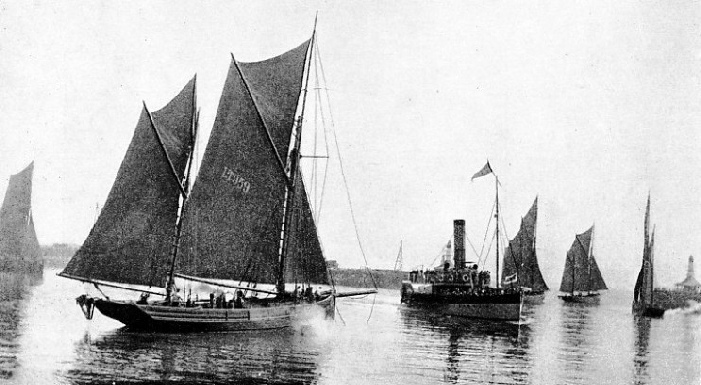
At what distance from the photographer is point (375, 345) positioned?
3122 cm

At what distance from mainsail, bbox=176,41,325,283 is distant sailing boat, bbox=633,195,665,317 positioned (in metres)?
28.6

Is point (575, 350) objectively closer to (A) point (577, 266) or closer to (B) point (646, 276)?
(B) point (646, 276)

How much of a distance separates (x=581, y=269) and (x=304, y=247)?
238ft

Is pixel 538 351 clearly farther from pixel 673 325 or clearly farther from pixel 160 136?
pixel 673 325

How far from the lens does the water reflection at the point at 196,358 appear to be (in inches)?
801

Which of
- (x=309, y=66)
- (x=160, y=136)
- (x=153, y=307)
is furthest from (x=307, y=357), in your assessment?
(x=309, y=66)

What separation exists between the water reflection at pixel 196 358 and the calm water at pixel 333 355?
0.04m

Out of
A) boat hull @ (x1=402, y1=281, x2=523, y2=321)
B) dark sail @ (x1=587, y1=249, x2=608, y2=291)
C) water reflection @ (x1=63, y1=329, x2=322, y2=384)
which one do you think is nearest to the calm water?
water reflection @ (x1=63, y1=329, x2=322, y2=384)

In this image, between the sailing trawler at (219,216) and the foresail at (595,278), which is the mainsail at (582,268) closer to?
the foresail at (595,278)

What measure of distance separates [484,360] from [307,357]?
295 inches

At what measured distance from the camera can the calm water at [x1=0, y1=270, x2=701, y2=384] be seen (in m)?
21.2

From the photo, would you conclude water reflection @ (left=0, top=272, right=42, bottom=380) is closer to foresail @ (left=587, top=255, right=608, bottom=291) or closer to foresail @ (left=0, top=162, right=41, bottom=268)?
foresail @ (left=0, top=162, right=41, bottom=268)

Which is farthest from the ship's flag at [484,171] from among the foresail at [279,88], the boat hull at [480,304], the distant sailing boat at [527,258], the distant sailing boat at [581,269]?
the distant sailing boat at [581,269]

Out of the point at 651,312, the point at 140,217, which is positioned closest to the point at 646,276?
the point at 651,312
